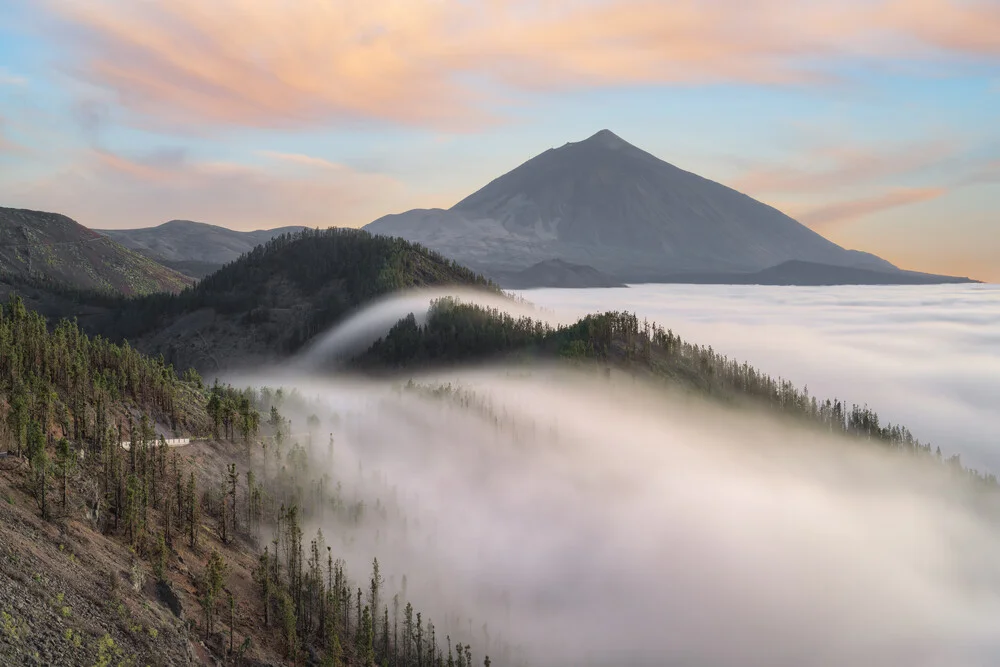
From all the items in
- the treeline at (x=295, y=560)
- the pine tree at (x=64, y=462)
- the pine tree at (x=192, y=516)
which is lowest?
the treeline at (x=295, y=560)

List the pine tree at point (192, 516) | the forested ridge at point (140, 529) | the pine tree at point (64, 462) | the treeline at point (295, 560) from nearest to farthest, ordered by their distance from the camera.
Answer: the forested ridge at point (140, 529), the pine tree at point (64, 462), the pine tree at point (192, 516), the treeline at point (295, 560)

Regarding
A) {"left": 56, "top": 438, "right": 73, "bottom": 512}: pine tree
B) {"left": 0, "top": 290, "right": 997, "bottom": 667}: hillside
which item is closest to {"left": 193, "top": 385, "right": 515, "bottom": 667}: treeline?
{"left": 0, "top": 290, "right": 997, "bottom": 667}: hillside

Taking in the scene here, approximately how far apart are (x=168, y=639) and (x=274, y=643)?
2702 centimetres

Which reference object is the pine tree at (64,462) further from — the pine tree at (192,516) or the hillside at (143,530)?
the pine tree at (192,516)

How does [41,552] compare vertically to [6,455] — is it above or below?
below

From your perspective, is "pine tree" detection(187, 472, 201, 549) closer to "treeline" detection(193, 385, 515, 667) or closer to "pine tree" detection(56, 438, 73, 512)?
"treeline" detection(193, 385, 515, 667)

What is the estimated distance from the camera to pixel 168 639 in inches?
2480

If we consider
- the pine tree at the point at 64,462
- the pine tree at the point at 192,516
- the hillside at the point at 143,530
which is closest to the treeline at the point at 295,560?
the hillside at the point at 143,530

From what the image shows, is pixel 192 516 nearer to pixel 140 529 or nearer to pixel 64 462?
pixel 140 529

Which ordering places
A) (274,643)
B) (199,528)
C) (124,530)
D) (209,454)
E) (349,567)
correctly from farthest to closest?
(349,567)
(209,454)
(199,528)
(274,643)
(124,530)

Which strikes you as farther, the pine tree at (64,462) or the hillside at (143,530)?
the pine tree at (64,462)

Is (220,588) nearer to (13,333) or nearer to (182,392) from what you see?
(13,333)

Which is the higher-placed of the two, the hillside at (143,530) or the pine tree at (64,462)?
the pine tree at (64,462)

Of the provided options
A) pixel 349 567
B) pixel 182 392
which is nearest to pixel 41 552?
pixel 182 392
